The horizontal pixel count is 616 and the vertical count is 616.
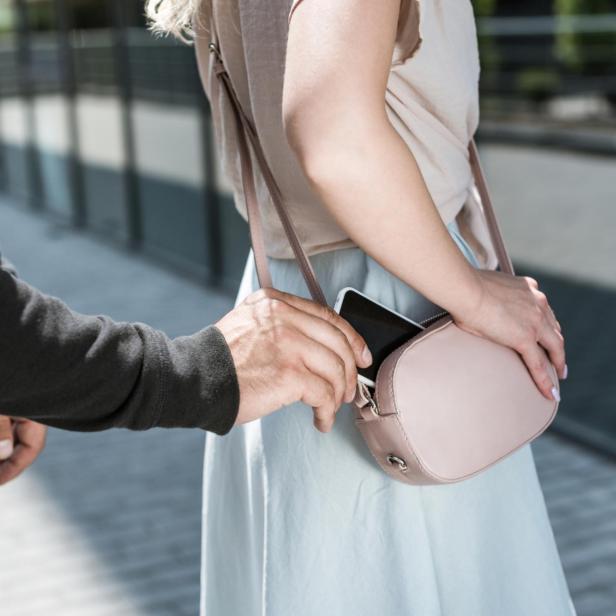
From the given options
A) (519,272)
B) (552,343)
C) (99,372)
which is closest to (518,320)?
(552,343)

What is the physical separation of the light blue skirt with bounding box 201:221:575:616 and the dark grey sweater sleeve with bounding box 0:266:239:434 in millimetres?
264

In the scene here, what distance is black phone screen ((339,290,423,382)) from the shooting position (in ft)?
4.88

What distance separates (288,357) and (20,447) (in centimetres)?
56

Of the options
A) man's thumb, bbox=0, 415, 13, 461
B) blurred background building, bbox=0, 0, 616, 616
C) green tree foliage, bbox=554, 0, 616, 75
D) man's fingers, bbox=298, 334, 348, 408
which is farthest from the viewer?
green tree foliage, bbox=554, 0, 616, 75

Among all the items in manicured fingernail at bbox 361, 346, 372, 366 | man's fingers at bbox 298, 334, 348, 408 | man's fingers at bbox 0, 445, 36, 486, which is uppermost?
man's fingers at bbox 298, 334, 348, 408

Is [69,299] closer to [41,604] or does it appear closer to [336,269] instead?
[41,604]

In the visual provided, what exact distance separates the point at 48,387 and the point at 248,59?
1.71 ft

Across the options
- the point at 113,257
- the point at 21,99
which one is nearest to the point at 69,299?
the point at 113,257

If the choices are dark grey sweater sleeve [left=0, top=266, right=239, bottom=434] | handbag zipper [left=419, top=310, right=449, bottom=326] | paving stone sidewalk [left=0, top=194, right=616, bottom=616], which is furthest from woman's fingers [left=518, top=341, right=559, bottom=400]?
paving stone sidewalk [left=0, top=194, right=616, bottom=616]

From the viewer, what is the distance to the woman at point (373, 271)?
4.36ft

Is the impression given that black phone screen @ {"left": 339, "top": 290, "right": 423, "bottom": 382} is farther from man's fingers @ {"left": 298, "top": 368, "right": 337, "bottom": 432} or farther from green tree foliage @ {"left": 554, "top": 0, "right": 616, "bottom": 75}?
green tree foliage @ {"left": 554, "top": 0, "right": 616, "bottom": 75}

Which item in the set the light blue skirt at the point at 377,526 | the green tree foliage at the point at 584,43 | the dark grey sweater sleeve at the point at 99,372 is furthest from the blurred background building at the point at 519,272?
the dark grey sweater sleeve at the point at 99,372

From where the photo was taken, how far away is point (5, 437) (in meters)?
1.72

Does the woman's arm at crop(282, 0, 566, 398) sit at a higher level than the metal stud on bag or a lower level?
higher
